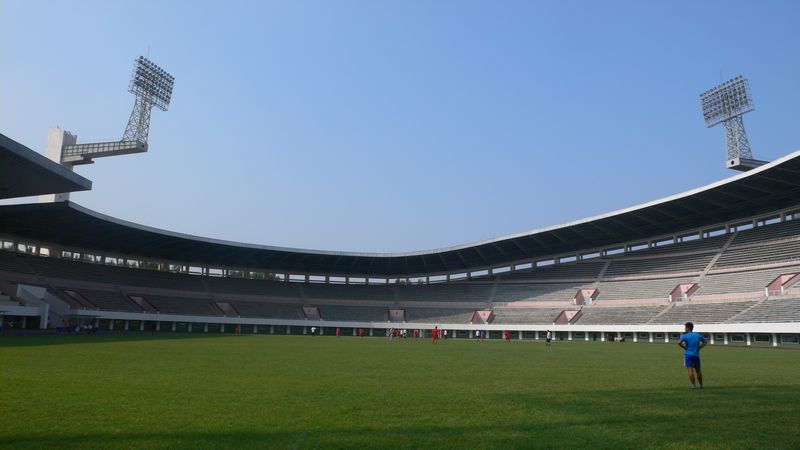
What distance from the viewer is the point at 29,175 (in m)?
32.6

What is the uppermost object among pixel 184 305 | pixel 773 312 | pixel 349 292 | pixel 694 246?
pixel 694 246

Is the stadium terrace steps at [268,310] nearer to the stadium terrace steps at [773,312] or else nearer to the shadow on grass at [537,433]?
the stadium terrace steps at [773,312]

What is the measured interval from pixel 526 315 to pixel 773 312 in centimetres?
2514

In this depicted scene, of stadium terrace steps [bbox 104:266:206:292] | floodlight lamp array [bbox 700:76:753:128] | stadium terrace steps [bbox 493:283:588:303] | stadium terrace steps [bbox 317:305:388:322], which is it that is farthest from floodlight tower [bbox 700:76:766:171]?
stadium terrace steps [bbox 104:266:206:292]

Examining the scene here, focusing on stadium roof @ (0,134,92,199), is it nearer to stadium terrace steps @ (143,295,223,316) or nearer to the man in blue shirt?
stadium terrace steps @ (143,295,223,316)

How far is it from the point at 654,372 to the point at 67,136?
52102mm

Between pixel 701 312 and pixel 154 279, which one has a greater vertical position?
pixel 154 279

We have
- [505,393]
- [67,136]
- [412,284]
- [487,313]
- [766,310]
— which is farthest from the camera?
[412,284]

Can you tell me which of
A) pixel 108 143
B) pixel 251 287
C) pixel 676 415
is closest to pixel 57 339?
pixel 108 143

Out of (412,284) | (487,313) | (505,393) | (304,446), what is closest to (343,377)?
(505,393)

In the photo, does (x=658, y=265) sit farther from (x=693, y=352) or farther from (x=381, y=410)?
(x=381, y=410)

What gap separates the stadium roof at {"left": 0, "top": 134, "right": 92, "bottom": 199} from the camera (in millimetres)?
28750

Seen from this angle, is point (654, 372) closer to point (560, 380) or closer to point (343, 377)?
point (560, 380)

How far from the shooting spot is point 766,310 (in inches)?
1688
